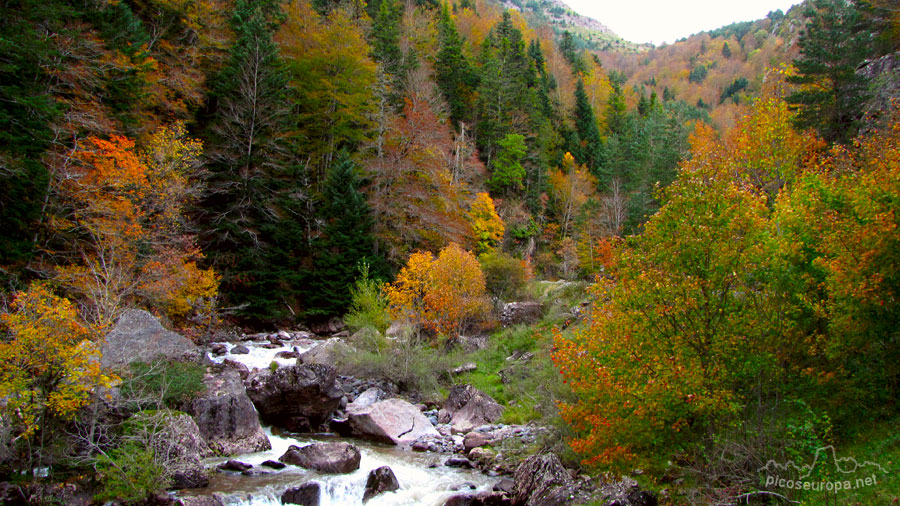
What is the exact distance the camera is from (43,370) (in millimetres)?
11188

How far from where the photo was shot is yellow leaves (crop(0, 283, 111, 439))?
10.8 meters

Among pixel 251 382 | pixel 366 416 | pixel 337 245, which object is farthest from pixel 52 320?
pixel 337 245

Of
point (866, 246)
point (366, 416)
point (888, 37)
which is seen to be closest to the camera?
point (866, 246)

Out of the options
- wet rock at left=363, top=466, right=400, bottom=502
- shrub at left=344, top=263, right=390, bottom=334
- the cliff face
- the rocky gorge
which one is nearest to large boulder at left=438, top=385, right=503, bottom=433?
the rocky gorge

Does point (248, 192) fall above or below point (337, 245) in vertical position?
above

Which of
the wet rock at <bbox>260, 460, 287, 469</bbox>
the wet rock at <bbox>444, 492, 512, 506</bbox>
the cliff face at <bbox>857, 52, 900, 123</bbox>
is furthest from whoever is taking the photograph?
the cliff face at <bbox>857, 52, 900, 123</bbox>

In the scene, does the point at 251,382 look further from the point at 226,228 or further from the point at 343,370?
the point at 226,228

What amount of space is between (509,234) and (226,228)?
27.8 m

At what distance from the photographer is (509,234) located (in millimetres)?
50969

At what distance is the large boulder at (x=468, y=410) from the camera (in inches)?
771

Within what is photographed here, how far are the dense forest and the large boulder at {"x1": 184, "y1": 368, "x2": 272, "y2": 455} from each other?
134 inches

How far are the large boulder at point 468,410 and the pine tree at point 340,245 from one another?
49.4 feet

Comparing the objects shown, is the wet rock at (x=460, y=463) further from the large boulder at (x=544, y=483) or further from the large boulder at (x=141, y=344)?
the large boulder at (x=141, y=344)

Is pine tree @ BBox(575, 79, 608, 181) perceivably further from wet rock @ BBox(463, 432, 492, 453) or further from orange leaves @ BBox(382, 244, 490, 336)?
wet rock @ BBox(463, 432, 492, 453)
